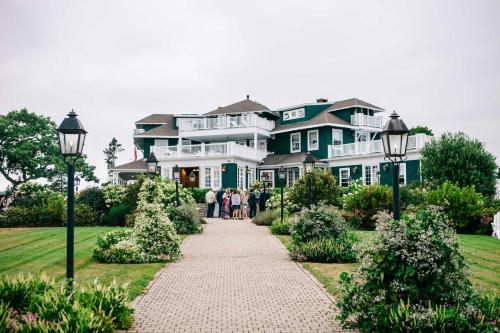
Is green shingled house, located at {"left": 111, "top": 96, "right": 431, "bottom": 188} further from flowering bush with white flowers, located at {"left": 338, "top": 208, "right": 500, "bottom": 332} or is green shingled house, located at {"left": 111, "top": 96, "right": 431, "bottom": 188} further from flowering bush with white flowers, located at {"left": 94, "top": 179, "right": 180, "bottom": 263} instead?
flowering bush with white flowers, located at {"left": 338, "top": 208, "right": 500, "bottom": 332}

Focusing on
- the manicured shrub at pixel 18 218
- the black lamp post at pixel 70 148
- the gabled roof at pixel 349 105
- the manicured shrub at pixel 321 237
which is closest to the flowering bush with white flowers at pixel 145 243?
the manicured shrub at pixel 321 237

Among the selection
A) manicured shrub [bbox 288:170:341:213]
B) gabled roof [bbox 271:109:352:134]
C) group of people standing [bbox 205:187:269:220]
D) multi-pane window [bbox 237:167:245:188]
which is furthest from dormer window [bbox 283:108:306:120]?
manicured shrub [bbox 288:170:341:213]

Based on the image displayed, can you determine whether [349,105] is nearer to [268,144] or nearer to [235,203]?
[268,144]

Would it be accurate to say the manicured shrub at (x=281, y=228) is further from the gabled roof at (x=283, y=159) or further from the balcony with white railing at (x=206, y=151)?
the gabled roof at (x=283, y=159)

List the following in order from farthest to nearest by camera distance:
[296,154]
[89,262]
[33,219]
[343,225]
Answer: [296,154]
[33,219]
[343,225]
[89,262]

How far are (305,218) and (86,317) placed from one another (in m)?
8.71

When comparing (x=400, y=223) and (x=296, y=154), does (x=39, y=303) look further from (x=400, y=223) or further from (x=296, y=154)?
(x=296, y=154)

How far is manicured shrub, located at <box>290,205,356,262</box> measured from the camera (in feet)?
39.5

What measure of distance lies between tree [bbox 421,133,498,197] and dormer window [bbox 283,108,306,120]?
61.9ft

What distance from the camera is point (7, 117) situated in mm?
45125

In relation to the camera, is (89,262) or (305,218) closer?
(89,262)

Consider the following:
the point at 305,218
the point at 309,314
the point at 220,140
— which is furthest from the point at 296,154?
the point at 309,314

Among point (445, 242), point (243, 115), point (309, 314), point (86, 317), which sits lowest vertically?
point (309, 314)

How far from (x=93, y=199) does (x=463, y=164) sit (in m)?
20.5
